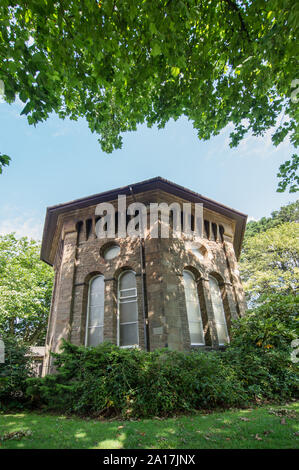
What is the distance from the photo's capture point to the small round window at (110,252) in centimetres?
1123

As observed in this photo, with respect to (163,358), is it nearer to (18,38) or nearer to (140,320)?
(140,320)

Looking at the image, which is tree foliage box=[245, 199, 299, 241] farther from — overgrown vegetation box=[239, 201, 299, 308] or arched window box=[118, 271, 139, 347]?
arched window box=[118, 271, 139, 347]

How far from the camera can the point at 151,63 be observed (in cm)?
561

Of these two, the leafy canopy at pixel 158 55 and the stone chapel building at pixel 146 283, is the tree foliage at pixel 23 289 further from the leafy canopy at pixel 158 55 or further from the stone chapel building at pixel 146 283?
the leafy canopy at pixel 158 55

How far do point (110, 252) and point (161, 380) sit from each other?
641 centimetres

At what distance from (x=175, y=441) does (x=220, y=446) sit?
2.28ft

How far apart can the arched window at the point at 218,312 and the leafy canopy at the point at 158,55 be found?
7.01 metres

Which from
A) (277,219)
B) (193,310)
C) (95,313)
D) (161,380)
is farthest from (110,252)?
(277,219)

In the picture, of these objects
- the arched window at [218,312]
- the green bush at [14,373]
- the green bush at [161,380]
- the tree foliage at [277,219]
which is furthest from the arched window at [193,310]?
the tree foliage at [277,219]

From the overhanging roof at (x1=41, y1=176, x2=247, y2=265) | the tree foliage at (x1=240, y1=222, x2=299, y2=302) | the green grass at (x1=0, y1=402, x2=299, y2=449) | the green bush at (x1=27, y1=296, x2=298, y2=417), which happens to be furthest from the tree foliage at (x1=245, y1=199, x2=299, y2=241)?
the green grass at (x1=0, y1=402, x2=299, y2=449)

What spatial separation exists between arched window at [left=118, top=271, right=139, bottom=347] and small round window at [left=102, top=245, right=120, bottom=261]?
102 centimetres

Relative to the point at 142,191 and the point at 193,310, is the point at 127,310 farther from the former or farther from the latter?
the point at 142,191

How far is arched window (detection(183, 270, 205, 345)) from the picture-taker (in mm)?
9984
